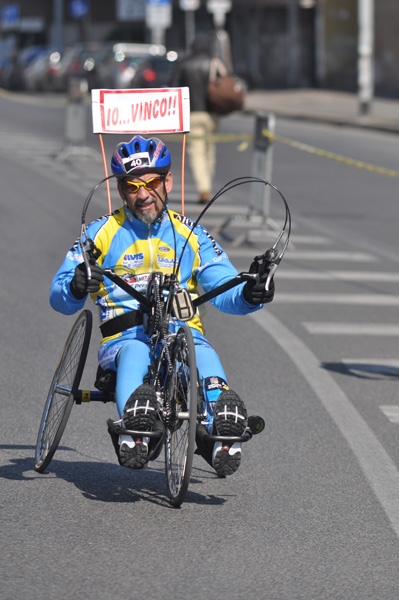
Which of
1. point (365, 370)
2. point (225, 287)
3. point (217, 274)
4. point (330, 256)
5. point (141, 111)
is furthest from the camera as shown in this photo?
point (330, 256)

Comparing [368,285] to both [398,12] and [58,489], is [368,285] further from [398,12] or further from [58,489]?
[398,12]

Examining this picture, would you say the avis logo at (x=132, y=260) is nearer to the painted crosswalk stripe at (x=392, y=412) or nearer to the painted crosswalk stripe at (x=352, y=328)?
the painted crosswalk stripe at (x=392, y=412)

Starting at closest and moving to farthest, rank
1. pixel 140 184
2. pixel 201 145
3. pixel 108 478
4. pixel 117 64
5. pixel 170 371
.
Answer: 1. pixel 170 371
2. pixel 140 184
3. pixel 108 478
4. pixel 201 145
5. pixel 117 64

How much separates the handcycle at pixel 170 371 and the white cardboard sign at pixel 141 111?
1.07 meters

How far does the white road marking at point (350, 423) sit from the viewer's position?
610 centimetres

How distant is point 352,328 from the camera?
10469mm

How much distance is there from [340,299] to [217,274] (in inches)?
227

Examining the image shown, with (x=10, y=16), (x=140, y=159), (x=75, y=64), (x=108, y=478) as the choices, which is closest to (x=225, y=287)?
(x=140, y=159)

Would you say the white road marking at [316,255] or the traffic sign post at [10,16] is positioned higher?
the white road marking at [316,255]

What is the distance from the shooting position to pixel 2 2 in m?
86.7

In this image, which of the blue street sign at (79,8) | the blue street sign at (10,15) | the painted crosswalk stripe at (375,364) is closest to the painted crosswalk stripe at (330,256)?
the painted crosswalk stripe at (375,364)

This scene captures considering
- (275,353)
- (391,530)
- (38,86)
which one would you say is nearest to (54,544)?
(391,530)

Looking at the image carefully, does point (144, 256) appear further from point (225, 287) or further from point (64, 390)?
point (64, 390)

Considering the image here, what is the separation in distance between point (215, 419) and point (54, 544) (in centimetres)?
84
